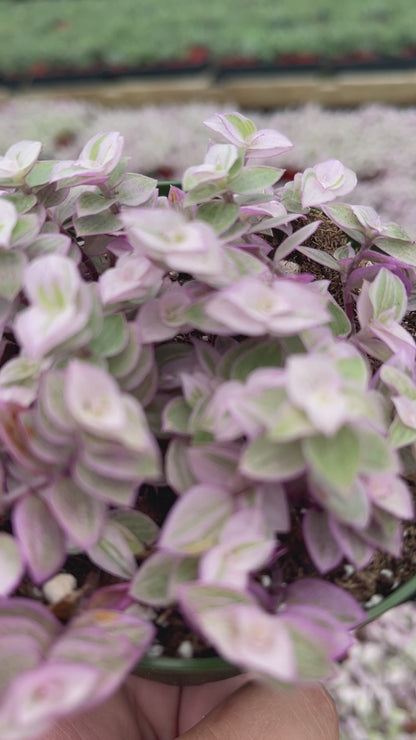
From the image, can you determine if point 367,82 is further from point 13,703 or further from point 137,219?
point 13,703

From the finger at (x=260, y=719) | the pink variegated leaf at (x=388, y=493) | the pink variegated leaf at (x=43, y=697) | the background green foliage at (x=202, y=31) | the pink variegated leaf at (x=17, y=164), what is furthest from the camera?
the background green foliage at (x=202, y=31)

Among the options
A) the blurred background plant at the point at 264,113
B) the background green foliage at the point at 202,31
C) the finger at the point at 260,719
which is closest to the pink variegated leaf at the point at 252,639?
the finger at the point at 260,719

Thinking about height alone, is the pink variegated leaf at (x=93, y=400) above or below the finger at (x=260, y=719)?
above

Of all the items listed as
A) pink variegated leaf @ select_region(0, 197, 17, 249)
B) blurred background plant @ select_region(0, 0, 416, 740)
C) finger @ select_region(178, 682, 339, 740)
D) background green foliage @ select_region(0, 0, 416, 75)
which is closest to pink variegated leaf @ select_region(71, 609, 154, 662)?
pink variegated leaf @ select_region(0, 197, 17, 249)

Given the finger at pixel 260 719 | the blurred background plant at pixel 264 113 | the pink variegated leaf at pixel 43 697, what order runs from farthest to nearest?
the blurred background plant at pixel 264 113, the finger at pixel 260 719, the pink variegated leaf at pixel 43 697

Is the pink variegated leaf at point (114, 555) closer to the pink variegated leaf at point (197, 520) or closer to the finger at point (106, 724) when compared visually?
the pink variegated leaf at point (197, 520)

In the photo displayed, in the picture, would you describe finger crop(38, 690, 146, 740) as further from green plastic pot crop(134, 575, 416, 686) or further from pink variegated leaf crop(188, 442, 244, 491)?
pink variegated leaf crop(188, 442, 244, 491)

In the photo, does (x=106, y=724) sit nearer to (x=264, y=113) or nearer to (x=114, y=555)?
(x=114, y=555)
